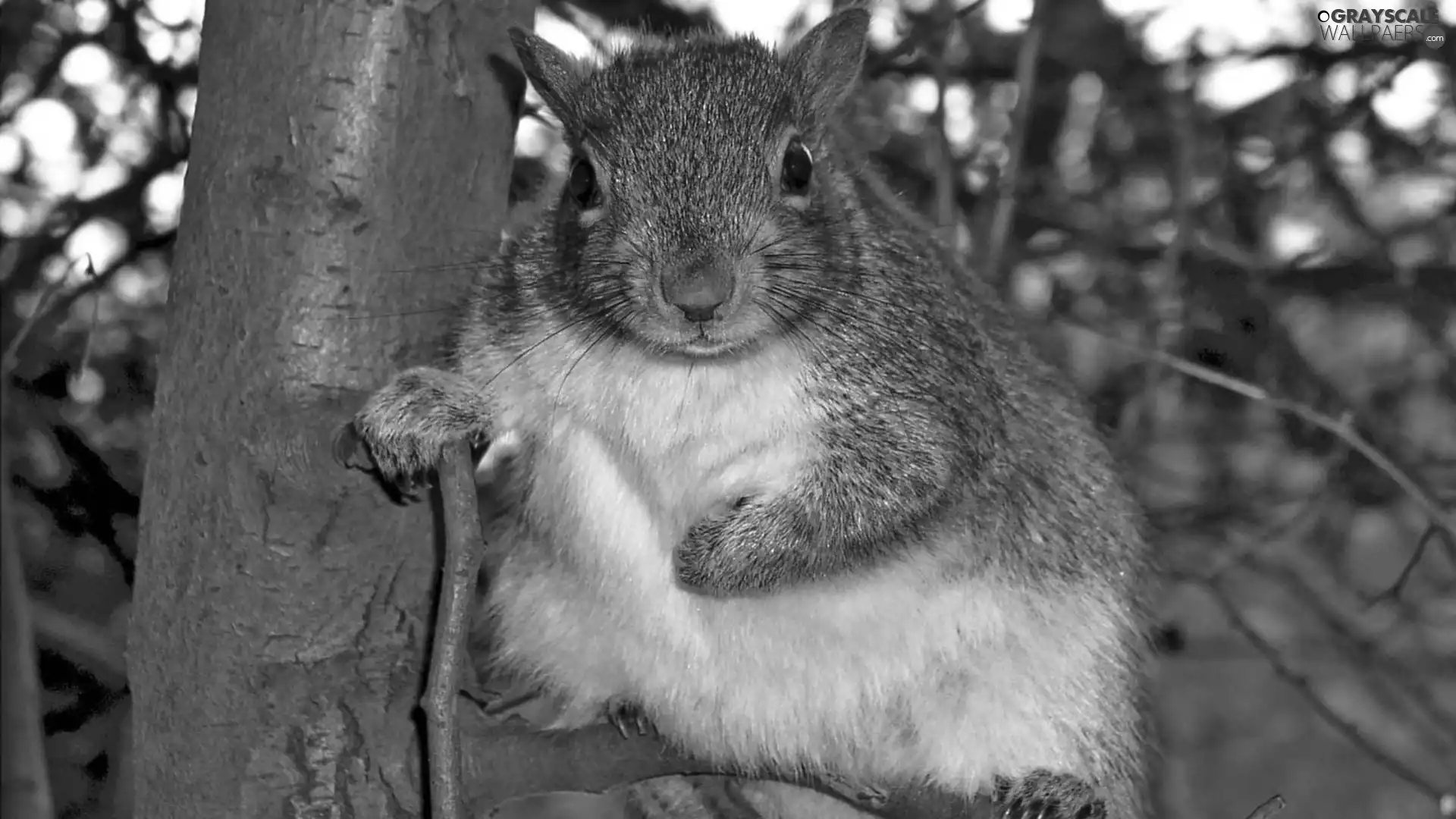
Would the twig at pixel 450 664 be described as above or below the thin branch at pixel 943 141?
below

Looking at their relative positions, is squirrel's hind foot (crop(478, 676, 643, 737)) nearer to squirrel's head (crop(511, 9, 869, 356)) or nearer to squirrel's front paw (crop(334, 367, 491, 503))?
squirrel's front paw (crop(334, 367, 491, 503))

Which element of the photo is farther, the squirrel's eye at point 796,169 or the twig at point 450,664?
the squirrel's eye at point 796,169

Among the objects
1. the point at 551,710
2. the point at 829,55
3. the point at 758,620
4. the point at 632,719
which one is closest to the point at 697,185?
the point at 829,55

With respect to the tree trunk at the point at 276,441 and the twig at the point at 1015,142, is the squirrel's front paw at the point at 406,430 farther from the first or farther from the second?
the twig at the point at 1015,142

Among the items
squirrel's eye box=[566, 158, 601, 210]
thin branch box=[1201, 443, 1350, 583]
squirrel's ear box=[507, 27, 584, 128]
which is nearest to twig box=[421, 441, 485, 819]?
squirrel's eye box=[566, 158, 601, 210]

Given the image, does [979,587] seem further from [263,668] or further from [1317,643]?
[1317,643]

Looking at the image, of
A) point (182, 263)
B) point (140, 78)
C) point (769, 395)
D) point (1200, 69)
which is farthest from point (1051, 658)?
point (140, 78)

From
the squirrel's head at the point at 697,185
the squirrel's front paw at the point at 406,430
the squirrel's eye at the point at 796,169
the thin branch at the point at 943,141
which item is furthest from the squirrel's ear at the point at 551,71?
the thin branch at the point at 943,141
